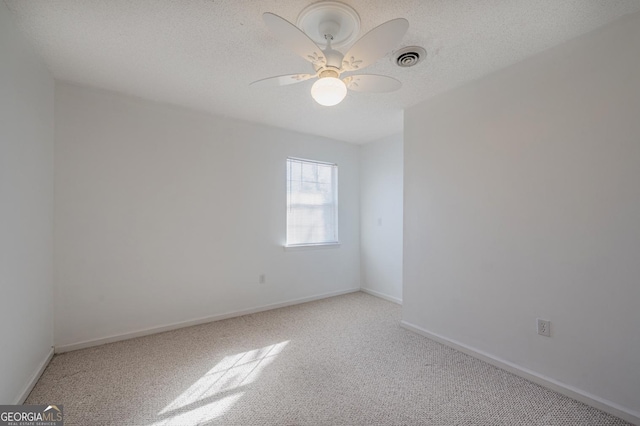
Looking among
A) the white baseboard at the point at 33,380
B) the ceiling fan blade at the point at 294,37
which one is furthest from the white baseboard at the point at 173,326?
the ceiling fan blade at the point at 294,37

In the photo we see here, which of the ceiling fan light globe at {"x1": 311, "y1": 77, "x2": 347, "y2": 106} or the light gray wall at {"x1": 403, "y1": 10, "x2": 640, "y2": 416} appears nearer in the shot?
the ceiling fan light globe at {"x1": 311, "y1": 77, "x2": 347, "y2": 106}

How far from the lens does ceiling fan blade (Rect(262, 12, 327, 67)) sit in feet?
4.39

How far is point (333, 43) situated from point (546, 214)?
1919mm

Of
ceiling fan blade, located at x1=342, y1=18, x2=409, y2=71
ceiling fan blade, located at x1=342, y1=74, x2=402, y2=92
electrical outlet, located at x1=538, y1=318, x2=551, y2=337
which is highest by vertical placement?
ceiling fan blade, located at x1=342, y1=18, x2=409, y2=71

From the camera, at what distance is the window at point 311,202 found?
13.2 ft

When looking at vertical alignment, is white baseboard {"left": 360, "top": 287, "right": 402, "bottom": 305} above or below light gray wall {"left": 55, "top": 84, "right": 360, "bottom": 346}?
below

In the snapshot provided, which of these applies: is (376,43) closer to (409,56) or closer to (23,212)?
(409,56)

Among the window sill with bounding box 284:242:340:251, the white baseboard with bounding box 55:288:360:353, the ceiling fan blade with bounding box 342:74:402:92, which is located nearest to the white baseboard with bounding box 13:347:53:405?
the white baseboard with bounding box 55:288:360:353

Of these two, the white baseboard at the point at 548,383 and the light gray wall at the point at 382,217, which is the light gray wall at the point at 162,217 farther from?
the white baseboard at the point at 548,383

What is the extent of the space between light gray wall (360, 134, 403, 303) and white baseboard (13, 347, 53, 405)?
373 centimetres

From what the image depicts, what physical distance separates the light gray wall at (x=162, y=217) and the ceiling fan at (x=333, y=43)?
1.82 m

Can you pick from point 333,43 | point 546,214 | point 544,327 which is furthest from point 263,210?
point 544,327

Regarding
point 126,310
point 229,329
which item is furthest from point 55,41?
point 229,329

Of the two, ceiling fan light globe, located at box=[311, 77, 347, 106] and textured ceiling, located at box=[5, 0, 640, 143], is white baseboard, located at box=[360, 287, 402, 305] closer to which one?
textured ceiling, located at box=[5, 0, 640, 143]
